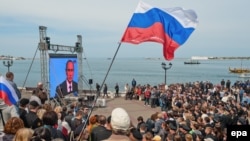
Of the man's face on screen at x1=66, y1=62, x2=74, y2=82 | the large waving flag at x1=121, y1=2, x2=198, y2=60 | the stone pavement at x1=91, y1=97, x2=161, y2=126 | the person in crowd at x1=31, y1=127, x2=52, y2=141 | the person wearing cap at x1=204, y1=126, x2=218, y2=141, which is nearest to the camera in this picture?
the person in crowd at x1=31, y1=127, x2=52, y2=141

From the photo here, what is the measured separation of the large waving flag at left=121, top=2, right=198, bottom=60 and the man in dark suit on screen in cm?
1006

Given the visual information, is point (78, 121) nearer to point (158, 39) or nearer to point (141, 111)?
point (158, 39)

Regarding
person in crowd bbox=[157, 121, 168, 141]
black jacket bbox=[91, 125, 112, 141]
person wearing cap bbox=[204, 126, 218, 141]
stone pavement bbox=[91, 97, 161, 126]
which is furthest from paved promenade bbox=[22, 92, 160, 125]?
black jacket bbox=[91, 125, 112, 141]

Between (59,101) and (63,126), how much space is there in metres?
9.94

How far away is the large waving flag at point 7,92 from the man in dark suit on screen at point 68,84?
27.0ft

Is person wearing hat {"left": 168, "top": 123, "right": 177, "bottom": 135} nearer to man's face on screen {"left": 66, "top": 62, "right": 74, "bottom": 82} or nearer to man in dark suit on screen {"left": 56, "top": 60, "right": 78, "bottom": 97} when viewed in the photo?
man in dark suit on screen {"left": 56, "top": 60, "right": 78, "bottom": 97}

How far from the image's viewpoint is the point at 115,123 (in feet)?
12.1

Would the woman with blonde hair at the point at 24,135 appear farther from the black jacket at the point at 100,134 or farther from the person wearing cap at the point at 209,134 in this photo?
the person wearing cap at the point at 209,134

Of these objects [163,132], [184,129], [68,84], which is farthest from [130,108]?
[184,129]

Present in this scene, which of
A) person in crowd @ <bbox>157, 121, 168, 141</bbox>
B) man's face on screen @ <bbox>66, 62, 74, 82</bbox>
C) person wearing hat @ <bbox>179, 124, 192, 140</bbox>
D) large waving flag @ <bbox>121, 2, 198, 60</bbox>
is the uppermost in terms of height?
large waving flag @ <bbox>121, 2, 198, 60</bbox>

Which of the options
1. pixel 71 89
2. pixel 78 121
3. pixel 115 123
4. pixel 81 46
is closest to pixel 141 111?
pixel 71 89

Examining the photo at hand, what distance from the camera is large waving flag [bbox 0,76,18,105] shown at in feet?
25.1

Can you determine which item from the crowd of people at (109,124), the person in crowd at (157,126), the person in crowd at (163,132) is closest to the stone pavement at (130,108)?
the crowd of people at (109,124)

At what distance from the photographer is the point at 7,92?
7.73 metres
